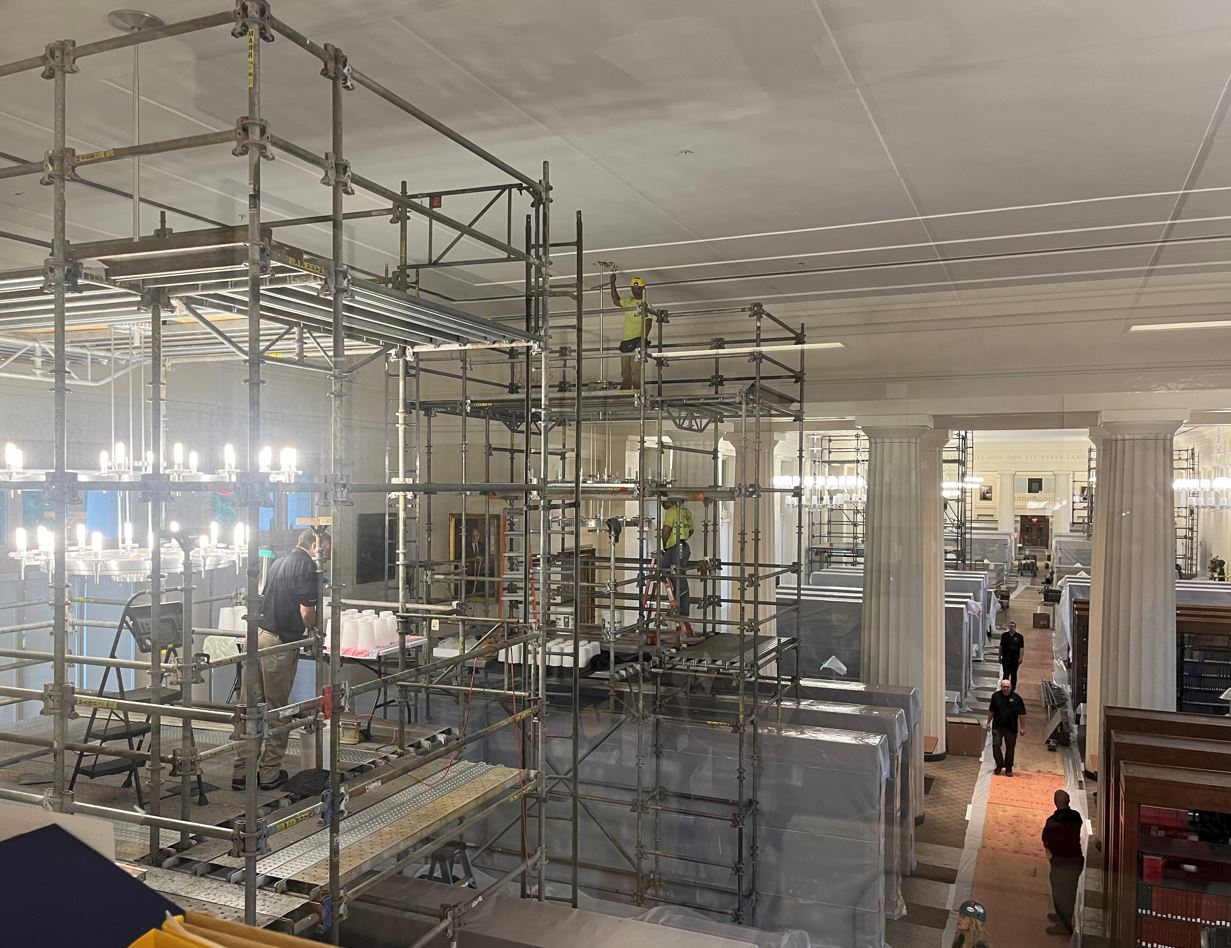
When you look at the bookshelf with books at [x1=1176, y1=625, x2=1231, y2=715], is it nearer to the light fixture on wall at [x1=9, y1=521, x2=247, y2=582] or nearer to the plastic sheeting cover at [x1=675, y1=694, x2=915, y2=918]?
the plastic sheeting cover at [x1=675, y1=694, x2=915, y2=918]

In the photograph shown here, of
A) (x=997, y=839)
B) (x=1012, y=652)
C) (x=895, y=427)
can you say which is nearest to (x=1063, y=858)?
(x=997, y=839)

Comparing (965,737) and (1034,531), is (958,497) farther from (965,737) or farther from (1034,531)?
(965,737)

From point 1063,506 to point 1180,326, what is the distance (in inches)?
50.9

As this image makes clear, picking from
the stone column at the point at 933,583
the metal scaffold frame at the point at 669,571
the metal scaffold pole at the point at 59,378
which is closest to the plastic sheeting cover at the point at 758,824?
the metal scaffold frame at the point at 669,571

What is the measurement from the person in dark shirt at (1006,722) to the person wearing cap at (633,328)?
3189 millimetres

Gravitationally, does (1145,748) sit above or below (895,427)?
below

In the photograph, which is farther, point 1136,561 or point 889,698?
point 889,698

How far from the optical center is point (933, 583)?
6664mm

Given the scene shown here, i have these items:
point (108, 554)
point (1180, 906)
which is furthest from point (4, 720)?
point (1180, 906)

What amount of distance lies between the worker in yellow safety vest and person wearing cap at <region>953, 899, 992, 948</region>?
252cm

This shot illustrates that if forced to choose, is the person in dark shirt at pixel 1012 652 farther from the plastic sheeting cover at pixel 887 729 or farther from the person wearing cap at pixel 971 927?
the person wearing cap at pixel 971 927

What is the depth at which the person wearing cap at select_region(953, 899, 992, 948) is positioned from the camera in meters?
5.26

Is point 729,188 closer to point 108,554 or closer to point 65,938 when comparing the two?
point 108,554

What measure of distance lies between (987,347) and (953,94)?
3309 mm
